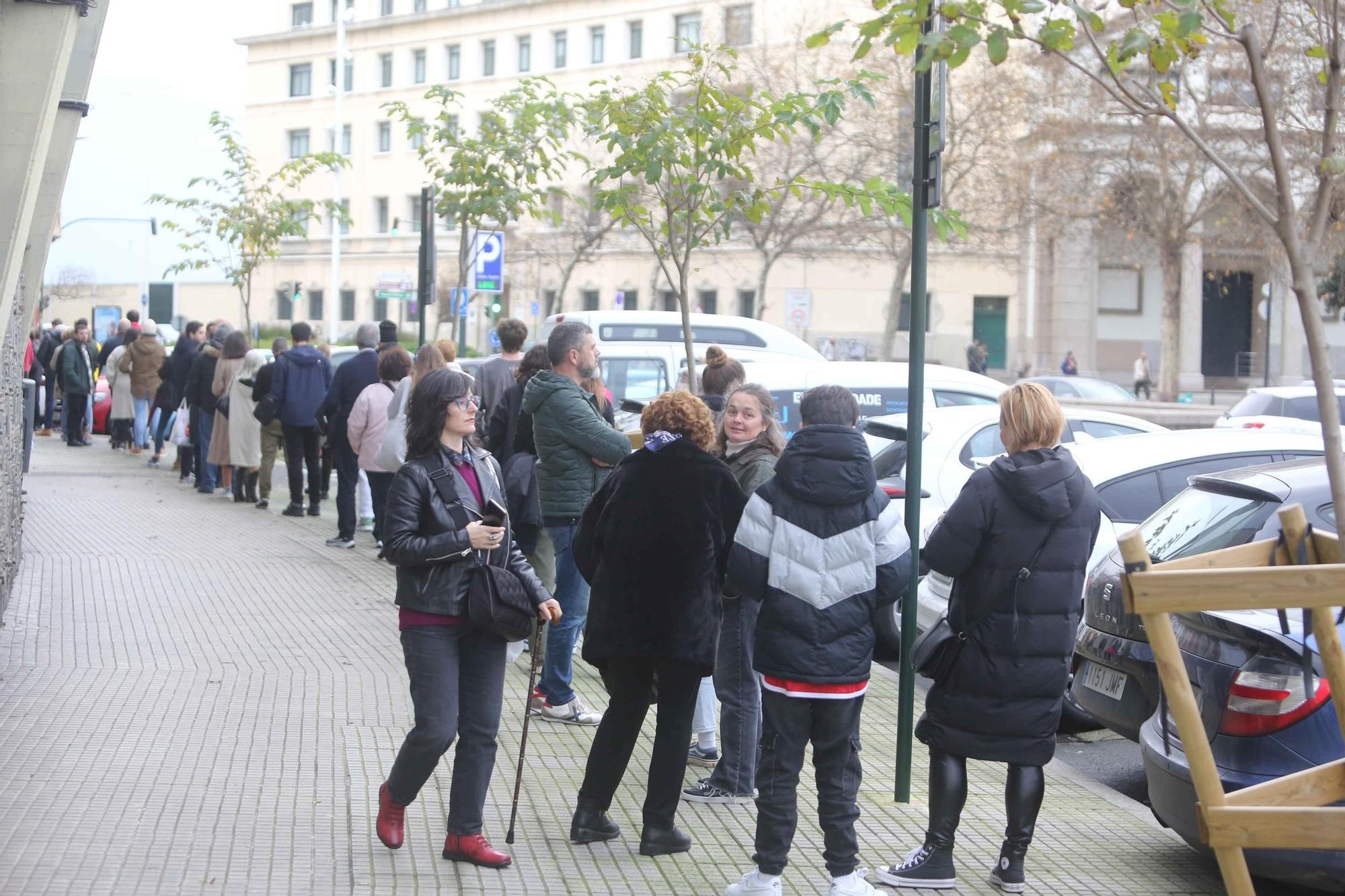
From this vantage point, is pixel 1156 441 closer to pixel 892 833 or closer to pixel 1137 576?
pixel 892 833

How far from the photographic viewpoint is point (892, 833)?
19.9 feet

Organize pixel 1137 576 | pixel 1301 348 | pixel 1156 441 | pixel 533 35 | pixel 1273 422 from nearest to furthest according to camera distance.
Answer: pixel 1137 576, pixel 1156 441, pixel 1273 422, pixel 1301 348, pixel 533 35

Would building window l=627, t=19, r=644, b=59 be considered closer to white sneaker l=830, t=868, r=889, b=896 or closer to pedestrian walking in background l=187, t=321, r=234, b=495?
pedestrian walking in background l=187, t=321, r=234, b=495

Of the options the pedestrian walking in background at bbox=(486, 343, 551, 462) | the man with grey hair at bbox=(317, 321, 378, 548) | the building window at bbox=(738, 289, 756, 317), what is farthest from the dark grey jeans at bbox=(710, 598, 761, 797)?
the building window at bbox=(738, 289, 756, 317)

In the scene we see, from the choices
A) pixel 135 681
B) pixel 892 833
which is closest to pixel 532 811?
pixel 892 833

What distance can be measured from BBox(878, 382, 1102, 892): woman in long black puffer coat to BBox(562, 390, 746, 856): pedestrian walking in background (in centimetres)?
81

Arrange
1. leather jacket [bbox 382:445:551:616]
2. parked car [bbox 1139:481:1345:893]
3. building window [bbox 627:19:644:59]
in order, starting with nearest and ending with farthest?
parked car [bbox 1139:481:1345:893] → leather jacket [bbox 382:445:551:616] → building window [bbox 627:19:644:59]

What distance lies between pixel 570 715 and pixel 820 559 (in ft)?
9.73

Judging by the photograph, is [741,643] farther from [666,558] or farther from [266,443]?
[266,443]

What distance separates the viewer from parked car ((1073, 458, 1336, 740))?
614cm

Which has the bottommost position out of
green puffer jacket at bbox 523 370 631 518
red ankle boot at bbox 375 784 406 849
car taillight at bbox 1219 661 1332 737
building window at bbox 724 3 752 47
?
red ankle boot at bbox 375 784 406 849

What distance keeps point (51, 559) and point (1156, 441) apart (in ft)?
28.2

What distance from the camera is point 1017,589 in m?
5.14

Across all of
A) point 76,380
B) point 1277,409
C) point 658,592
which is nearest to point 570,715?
point 658,592
